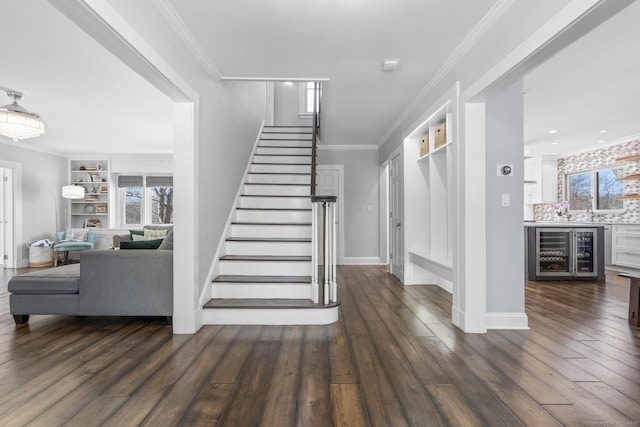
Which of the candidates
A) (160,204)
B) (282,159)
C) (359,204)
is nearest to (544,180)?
(359,204)

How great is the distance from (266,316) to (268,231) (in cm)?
130

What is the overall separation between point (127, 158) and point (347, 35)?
7218 mm

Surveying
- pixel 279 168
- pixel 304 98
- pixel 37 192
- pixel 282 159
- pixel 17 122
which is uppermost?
pixel 304 98

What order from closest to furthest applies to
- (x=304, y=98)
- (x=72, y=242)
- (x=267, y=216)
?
(x=267, y=216)
(x=72, y=242)
(x=304, y=98)

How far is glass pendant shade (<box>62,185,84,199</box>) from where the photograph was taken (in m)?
7.25

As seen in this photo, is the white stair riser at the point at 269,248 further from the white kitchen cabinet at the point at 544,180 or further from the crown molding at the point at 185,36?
the white kitchen cabinet at the point at 544,180

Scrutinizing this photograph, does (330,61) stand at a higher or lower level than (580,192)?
higher

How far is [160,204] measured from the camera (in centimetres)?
827

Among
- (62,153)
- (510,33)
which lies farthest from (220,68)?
(62,153)

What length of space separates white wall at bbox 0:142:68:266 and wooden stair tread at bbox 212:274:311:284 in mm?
5951

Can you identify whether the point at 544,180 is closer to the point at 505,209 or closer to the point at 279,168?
the point at 505,209

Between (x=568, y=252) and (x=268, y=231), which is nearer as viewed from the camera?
(x=268, y=231)

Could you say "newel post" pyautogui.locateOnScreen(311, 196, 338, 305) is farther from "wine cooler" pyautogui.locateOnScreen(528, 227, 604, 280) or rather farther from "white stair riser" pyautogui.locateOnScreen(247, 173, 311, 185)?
"wine cooler" pyautogui.locateOnScreen(528, 227, 604, 280)

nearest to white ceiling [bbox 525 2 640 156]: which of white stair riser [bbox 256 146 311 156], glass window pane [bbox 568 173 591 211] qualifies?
glass window pane [bbox 568 173 591 211]
